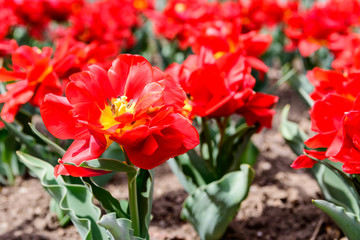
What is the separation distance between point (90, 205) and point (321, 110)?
58 cm

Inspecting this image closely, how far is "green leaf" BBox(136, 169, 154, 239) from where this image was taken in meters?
0.95

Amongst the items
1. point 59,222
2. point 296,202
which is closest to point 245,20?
point 296,202

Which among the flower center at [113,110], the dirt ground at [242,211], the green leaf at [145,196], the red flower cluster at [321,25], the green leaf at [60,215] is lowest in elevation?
the dirt ground at [242,211]

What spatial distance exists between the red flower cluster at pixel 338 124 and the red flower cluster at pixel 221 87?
169mm

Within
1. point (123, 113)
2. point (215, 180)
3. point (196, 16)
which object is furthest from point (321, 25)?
point (123, 113)

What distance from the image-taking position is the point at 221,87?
42.1 inches

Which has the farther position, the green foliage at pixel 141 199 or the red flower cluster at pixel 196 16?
the red flower cluster at pixel 196 16

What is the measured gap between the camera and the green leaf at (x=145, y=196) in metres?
0.95

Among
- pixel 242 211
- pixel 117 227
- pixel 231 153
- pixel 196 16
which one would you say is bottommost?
pixel 242 211

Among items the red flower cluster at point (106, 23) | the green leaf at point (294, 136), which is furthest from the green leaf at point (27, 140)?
the red flower cluster at point (106, 23)

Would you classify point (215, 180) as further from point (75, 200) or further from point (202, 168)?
point (75, 200)

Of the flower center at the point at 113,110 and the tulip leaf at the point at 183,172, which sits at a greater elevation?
the flower center at the point at 113,110

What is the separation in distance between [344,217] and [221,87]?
427 mm

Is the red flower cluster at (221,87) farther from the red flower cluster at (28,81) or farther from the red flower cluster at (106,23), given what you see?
the red flower cluster at (106,23)
